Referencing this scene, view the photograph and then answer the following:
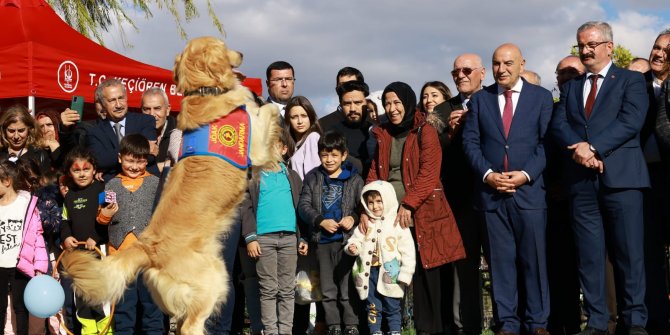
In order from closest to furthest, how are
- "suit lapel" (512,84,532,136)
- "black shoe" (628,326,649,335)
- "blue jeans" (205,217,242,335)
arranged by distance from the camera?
"black shoe" (628,326,649,335) < "suit lapel" (512,84,532,136) < "blue jeans" (205,217,242,335)

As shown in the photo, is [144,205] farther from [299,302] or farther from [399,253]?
→ [399,253]

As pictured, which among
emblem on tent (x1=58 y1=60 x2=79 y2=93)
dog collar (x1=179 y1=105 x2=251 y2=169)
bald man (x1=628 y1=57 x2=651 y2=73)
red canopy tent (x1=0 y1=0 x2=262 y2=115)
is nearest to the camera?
dog collar (x1=179 y1=105 x2=251 y2=169)

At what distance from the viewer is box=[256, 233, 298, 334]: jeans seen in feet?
22.3

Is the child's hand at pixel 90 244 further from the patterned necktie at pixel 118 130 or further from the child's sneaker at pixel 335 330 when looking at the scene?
the child's sneaker at pixel 335 330

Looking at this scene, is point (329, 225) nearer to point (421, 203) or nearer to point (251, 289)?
point (421, 203)

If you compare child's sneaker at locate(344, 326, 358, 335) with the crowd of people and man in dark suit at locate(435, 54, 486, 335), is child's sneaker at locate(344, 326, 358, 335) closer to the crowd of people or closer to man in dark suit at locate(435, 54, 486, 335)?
the crowd of people

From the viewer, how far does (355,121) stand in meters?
7.71

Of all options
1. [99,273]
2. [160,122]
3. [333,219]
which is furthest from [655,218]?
[160,122]

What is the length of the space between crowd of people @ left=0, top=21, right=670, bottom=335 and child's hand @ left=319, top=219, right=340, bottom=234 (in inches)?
1.1

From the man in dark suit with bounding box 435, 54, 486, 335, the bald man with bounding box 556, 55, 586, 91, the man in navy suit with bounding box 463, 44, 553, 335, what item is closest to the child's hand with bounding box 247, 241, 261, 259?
the man in dark suit with bounding box 435, 54, 486, 335

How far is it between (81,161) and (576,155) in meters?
4.39

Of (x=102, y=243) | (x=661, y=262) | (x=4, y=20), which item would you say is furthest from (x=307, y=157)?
(x=4, y=20)

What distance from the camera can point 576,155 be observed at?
5797 mm

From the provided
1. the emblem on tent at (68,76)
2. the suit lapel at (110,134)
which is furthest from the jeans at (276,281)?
the emblem on tent at (68,76)
